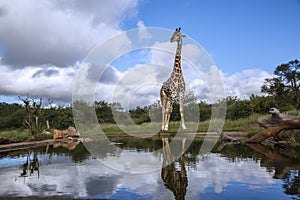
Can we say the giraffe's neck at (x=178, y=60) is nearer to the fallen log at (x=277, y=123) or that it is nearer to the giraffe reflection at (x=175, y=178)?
the fallen log at (x=277, y=123)

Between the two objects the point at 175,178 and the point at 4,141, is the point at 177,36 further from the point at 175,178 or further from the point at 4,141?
the point at 175,178

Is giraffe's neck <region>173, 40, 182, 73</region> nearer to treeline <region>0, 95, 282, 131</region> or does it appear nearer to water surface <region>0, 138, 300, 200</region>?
treeline <region>0, 95, 282, 131</region>

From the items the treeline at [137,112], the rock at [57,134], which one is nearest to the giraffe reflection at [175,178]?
the rock at [57,134]

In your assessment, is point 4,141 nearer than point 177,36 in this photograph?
Yes

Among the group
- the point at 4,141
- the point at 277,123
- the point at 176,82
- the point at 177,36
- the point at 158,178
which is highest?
the point at 177,36

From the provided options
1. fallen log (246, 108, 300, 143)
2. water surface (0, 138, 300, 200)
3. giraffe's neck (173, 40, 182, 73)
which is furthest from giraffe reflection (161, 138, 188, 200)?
giraffe's neck (173, 40, 182, 73)

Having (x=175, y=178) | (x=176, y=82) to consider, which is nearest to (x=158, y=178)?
(x=175, y=178)

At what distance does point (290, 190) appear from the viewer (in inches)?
175

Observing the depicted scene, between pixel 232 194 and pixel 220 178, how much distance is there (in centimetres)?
113

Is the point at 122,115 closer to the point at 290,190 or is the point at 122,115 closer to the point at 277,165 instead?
the point at 277,165

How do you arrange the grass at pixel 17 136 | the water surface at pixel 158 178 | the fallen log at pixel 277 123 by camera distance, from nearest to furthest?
1. the water surface at pixel 158 178
2. the fallen log at pixel 277 123
3. the grass at pixel 17 136

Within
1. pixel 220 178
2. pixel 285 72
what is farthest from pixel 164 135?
pixel 285 72

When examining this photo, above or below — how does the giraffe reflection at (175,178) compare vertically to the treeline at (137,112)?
below

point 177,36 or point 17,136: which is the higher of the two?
point 177,36
